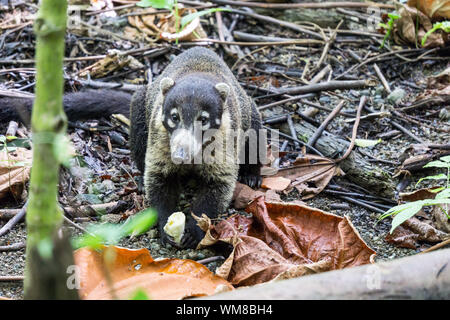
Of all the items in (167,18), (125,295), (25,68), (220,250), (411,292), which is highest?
(167,18)

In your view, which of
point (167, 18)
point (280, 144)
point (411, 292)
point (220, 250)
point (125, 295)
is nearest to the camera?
point (411, 292)

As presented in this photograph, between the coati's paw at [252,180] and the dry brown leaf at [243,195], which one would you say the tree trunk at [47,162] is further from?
the coati's paw at [252,180]

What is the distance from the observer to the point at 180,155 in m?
3.90

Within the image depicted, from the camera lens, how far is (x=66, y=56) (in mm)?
6863

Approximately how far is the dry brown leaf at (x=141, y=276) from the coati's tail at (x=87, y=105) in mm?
2638

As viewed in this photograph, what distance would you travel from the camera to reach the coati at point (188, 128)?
4.24 m

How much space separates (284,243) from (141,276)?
4.05ft

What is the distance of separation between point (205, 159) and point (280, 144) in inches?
62.6

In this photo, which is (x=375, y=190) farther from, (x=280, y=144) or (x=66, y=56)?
(x=66, y=56)

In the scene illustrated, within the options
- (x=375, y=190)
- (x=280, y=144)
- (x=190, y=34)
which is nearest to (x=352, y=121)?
(x=280, y=144)

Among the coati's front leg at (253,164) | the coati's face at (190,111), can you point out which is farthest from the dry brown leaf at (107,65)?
the coati's face at (190,111)

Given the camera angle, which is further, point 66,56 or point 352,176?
point 66,56

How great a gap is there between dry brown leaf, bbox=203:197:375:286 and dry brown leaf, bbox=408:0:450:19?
14.3 feet

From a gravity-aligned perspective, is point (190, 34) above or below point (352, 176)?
above
